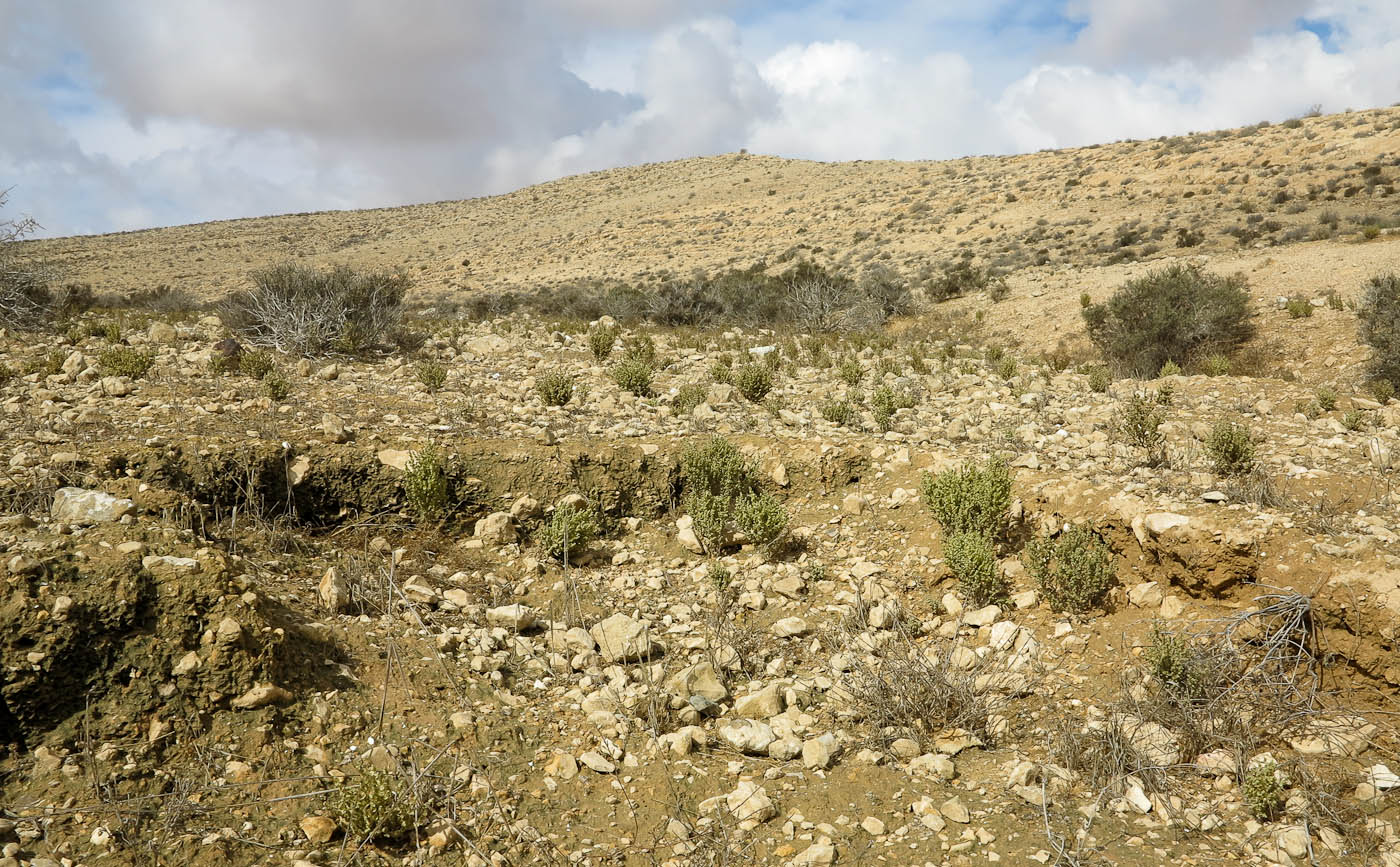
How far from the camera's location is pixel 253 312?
904 centimetres

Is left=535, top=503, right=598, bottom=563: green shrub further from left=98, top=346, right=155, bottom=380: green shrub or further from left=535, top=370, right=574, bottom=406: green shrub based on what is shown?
left=98, top=346, right=155, bottom=380: green shrub

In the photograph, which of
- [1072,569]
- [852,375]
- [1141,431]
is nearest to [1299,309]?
[852,375]

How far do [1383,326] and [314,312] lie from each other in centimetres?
1337

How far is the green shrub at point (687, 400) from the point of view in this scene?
267 inches

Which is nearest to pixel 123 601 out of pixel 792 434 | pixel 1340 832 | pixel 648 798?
pixel 648 798

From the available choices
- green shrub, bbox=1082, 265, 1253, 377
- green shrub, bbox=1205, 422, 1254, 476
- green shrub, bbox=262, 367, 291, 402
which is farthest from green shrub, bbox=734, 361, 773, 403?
green shrub, bbox=1082, 265, 1253, 377

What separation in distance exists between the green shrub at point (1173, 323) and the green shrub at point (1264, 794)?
8755 millimetres

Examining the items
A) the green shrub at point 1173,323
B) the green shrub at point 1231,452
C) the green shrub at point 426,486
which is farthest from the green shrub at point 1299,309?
the green shrub at point 426,486

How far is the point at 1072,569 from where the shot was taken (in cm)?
400

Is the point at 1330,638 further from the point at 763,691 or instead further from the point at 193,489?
the point at 193,489

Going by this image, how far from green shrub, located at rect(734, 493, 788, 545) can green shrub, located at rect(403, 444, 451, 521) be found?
2028 millimetres

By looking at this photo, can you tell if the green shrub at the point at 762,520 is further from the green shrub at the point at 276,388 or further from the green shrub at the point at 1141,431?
the green shrub at the point at 276,388

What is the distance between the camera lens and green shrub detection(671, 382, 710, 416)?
679 centimetres

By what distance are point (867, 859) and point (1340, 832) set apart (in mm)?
1781
